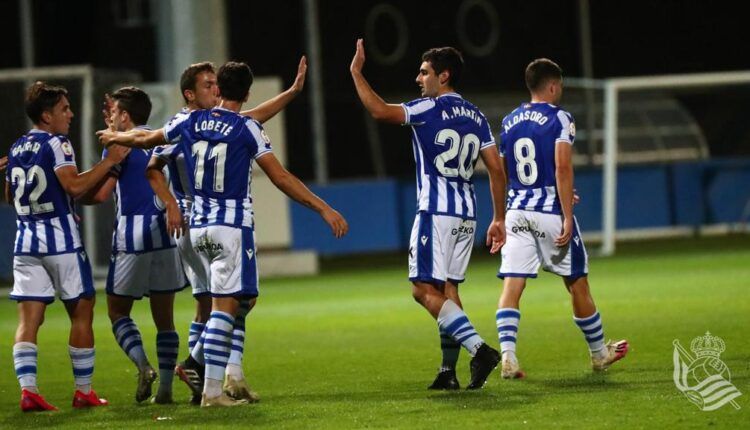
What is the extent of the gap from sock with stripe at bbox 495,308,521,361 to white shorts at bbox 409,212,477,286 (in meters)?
0.64

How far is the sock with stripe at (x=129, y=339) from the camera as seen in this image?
27.9 ft

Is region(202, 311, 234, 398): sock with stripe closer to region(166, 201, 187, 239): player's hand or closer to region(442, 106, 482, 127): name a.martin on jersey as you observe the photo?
region(166, 201, 187, 239): player's hand

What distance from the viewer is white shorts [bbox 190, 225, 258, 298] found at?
782 cm

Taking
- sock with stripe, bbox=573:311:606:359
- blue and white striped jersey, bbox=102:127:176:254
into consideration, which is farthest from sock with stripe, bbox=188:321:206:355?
sock with stripe, bbox=573:311:606:359

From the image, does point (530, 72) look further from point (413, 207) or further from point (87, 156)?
point (413, 207)

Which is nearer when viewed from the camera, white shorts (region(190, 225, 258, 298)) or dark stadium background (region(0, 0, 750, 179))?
white shorts (region(190, 225, 258, 298))

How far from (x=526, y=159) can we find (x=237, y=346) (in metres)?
2.23

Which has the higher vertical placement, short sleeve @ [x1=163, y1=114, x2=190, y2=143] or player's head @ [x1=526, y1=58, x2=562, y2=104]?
player's head @ [x1=526, y1=58, x2=562, y2=104]

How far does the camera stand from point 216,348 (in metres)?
7.74

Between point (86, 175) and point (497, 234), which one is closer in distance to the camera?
point (86, 175)

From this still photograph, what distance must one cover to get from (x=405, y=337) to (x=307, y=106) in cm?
2236

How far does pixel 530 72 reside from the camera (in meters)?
8.99

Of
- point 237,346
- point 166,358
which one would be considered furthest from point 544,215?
point 166,358

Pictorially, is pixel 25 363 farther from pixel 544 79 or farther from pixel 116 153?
pixel 544 79
